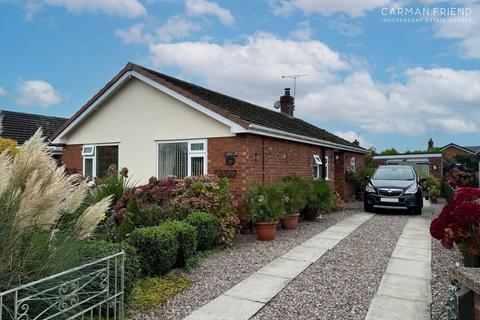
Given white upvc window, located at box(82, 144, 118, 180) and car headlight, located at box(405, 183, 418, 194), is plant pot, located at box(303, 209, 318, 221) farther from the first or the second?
white upvc window, located at box(82, 144, 118, 180)

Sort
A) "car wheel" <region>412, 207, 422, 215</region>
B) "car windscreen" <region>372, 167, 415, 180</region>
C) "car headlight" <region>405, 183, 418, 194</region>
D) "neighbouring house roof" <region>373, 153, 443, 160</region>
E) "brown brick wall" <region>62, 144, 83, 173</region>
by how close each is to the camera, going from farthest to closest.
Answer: "neighbouring house roof" <region>373, 153, 443, 160</region>, "car windscreen" <region>372, 167, 415, 180</region>, "car wheel" <region>412, 207, 422, 215</region>, "car headlight" <region>405, 183, 418, 194</region>, "brown brick wall" <region>62, 144, 83, 173</region>

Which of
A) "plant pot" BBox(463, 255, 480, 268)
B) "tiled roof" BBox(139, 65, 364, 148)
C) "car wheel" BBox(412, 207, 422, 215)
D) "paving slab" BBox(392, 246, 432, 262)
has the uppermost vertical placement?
"tiled roof" BBox(139, 65, 364, 148)

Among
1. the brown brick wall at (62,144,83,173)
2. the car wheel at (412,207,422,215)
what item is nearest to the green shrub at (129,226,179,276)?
the brown brick wall at (62,144,83,173)

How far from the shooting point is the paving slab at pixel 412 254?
610 centimetres

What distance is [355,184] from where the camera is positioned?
17.2 meters

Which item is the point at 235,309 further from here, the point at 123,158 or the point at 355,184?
the point at 355,184

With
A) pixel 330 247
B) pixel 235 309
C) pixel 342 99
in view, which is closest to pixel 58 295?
pixel 235 309

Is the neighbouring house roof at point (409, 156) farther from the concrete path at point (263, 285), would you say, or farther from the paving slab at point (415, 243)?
the concrete path at point (263, 285)

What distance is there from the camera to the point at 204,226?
20.6ft

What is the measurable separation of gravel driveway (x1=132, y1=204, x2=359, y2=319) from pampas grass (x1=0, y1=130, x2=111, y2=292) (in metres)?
1.41

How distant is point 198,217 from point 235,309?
2.59m

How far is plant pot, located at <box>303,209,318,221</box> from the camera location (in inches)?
405

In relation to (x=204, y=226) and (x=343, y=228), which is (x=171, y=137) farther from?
(x=343, y=228)

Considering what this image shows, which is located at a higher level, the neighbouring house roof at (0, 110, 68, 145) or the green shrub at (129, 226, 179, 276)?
the neighbouring house roof at (0, 110, 68, 145)
